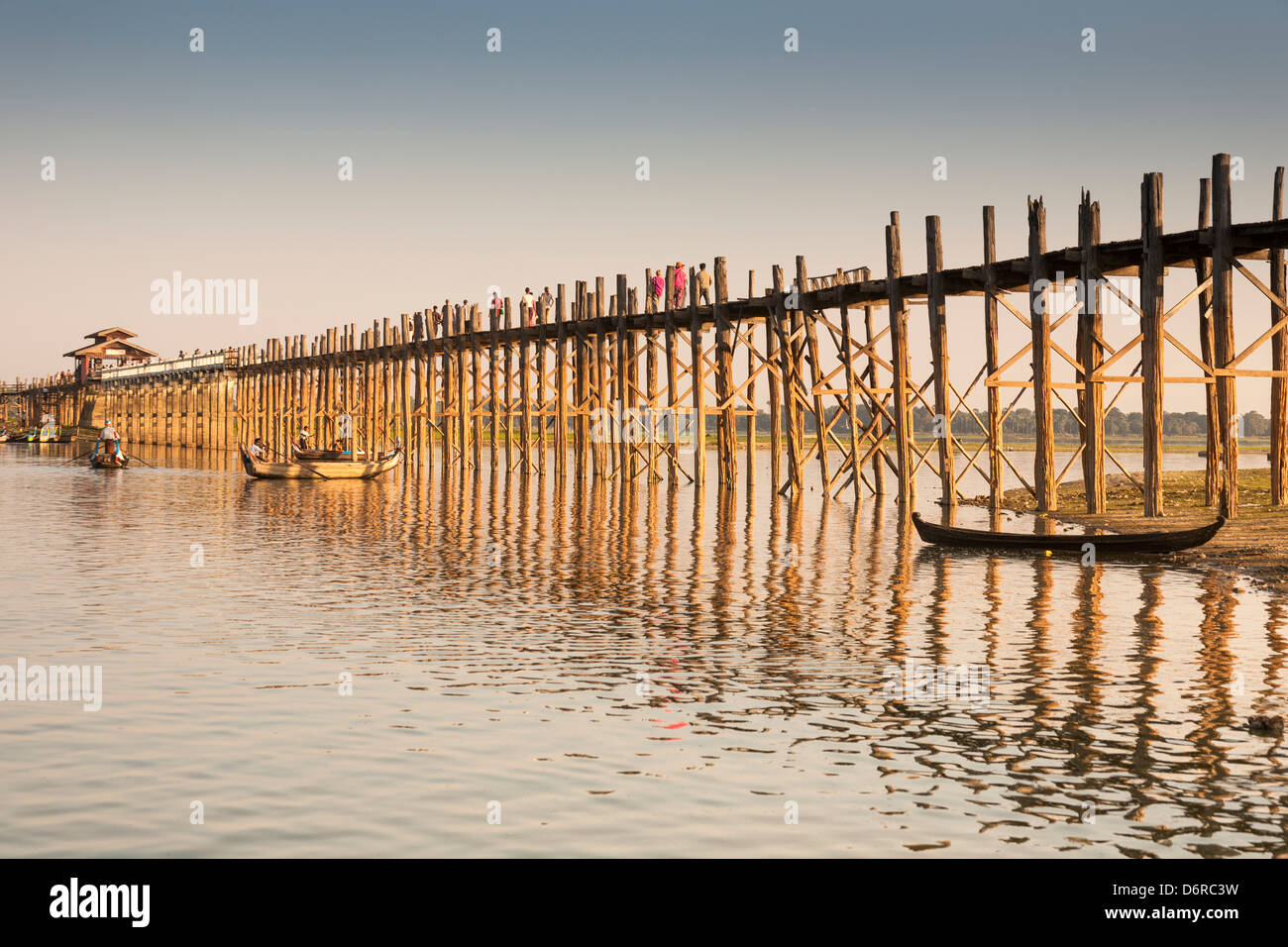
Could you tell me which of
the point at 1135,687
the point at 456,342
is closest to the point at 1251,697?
the point at 1135,687

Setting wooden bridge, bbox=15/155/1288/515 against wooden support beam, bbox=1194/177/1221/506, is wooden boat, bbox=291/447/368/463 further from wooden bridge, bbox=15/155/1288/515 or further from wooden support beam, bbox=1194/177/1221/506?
wooden support beam, bbox=1194/177/1221/506

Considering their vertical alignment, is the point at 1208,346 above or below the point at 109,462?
above

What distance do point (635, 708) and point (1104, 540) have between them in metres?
12.8

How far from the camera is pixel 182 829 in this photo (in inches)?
295

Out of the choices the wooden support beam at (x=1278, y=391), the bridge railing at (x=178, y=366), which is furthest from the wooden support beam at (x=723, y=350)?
the bridge railing at (x=178, y=366)

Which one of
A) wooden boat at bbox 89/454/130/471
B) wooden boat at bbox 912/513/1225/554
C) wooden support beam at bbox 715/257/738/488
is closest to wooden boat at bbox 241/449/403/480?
wooden boat at bbox 89/454/130/471

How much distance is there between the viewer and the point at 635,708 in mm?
10531

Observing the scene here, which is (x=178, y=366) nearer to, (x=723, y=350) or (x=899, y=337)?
(x=723, y=350)

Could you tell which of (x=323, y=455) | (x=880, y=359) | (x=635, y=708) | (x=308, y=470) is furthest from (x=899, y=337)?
(x=323, y=455)

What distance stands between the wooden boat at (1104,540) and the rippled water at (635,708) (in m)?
0.47

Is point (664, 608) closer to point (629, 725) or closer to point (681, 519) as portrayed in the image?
point (629, 725)

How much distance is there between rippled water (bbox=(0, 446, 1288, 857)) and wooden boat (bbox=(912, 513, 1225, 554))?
469 millimetres

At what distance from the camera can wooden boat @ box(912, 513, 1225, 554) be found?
814 inches
